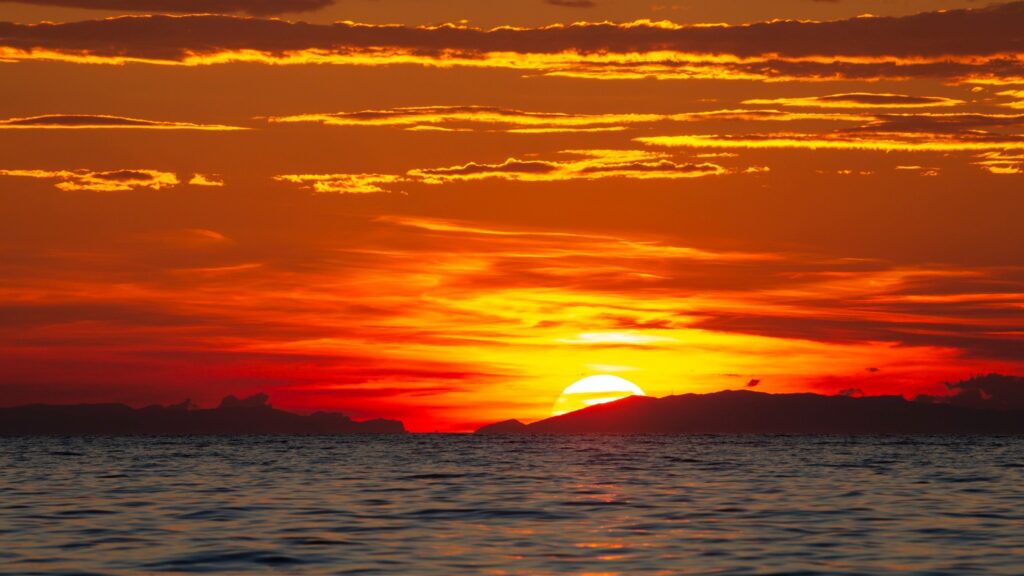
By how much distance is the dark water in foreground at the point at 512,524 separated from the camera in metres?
35.4

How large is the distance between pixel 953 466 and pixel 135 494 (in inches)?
2348

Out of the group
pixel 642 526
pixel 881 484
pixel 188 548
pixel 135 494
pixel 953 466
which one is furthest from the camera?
pixel 953 466

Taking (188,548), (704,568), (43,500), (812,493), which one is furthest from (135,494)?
(704,568)

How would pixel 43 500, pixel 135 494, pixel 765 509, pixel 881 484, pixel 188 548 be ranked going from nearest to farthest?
1. pixel 188 548
2. pixel 765 509
3. pixel 43 500
4. pixel 135 494
5. pixel 881 484

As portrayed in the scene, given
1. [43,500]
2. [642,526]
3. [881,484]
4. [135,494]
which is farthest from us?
[881,484]

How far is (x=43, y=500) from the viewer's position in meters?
57.0

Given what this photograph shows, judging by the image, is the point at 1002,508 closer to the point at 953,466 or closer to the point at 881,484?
the point at 881,484

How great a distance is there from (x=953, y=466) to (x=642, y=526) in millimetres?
59680

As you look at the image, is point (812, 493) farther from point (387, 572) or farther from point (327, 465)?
point (327, 465)

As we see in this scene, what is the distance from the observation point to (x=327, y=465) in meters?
100

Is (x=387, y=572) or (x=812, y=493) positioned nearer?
(x=387, y=572)

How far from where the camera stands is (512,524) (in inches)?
1796

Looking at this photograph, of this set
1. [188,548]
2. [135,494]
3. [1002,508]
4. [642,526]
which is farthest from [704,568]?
[135,494]

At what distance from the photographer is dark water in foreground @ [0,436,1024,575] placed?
35438 millimetres
